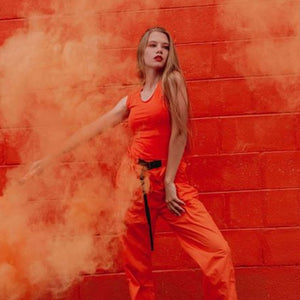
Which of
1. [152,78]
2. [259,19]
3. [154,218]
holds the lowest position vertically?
[154,218]

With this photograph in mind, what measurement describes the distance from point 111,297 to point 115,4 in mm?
1900

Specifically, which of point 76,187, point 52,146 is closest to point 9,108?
point 52,146

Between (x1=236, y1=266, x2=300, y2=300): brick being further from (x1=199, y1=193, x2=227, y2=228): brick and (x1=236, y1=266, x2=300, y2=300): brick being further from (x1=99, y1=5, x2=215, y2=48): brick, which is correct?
(x1=99, y1=5, x2=215, y2=48): brick

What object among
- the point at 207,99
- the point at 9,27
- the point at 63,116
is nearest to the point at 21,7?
the point at 9,27

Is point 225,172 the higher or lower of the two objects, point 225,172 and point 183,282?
the higher

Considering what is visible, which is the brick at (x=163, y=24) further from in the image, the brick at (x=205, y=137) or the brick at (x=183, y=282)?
the brick at (x=183, y=282)

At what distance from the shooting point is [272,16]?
3.51 meters

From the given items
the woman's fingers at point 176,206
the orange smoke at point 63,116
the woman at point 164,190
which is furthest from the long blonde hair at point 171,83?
the orange smoke at point 63,116

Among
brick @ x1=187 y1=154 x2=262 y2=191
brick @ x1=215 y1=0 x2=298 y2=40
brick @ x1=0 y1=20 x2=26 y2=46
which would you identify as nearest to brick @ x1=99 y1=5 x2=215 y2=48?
brick @ x1=215 y1=0 x2=298 y2=40

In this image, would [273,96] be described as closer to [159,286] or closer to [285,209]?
[285,209]

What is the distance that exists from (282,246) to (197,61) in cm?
130

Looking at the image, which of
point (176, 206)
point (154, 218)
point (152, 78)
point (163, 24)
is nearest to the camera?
point (176, 206)

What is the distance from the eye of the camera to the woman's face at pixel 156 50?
2936 millimetres

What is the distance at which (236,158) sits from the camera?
11.6ft
